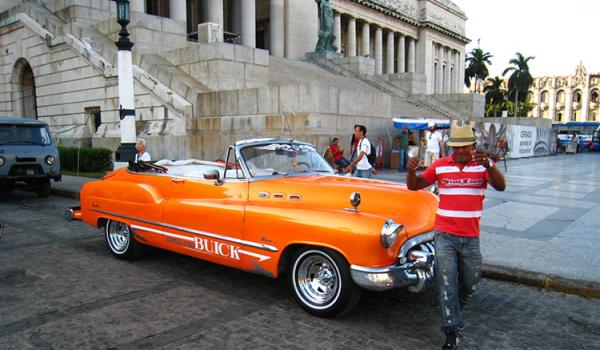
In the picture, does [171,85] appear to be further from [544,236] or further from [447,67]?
[447,67]

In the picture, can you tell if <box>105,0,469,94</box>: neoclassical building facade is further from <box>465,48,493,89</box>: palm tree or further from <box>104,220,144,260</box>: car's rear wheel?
<box>104,220,144,260</box>: car's rear wheel

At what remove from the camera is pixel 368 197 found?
15.0 ft

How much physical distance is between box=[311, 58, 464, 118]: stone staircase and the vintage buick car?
28.7 m

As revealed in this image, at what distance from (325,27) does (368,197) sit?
111 ft

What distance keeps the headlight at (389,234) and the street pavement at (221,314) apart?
31.7 inches

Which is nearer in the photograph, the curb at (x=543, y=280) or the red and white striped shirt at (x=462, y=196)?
the red and white striped shirt at (x=462, y=196)

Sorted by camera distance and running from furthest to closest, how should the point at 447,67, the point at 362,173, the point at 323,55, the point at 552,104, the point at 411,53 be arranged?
1. the point at 552,104
2. the point at 447,67
3. the point at 411,53
4. the point at 323,55
5. the point at 362,173

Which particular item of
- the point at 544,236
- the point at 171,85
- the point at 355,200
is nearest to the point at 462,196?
the point at 355,200

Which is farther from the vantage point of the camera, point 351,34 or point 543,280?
point 351,34

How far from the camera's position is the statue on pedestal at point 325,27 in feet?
116

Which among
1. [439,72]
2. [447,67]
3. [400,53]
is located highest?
[400,53]

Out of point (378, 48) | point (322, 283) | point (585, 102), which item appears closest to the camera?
point (322, 283)

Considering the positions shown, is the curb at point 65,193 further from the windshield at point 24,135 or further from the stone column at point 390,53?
the stone column at point 390,53

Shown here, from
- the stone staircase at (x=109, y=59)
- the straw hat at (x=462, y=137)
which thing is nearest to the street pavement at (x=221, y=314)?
the straw hat at (x=462, y=137)
